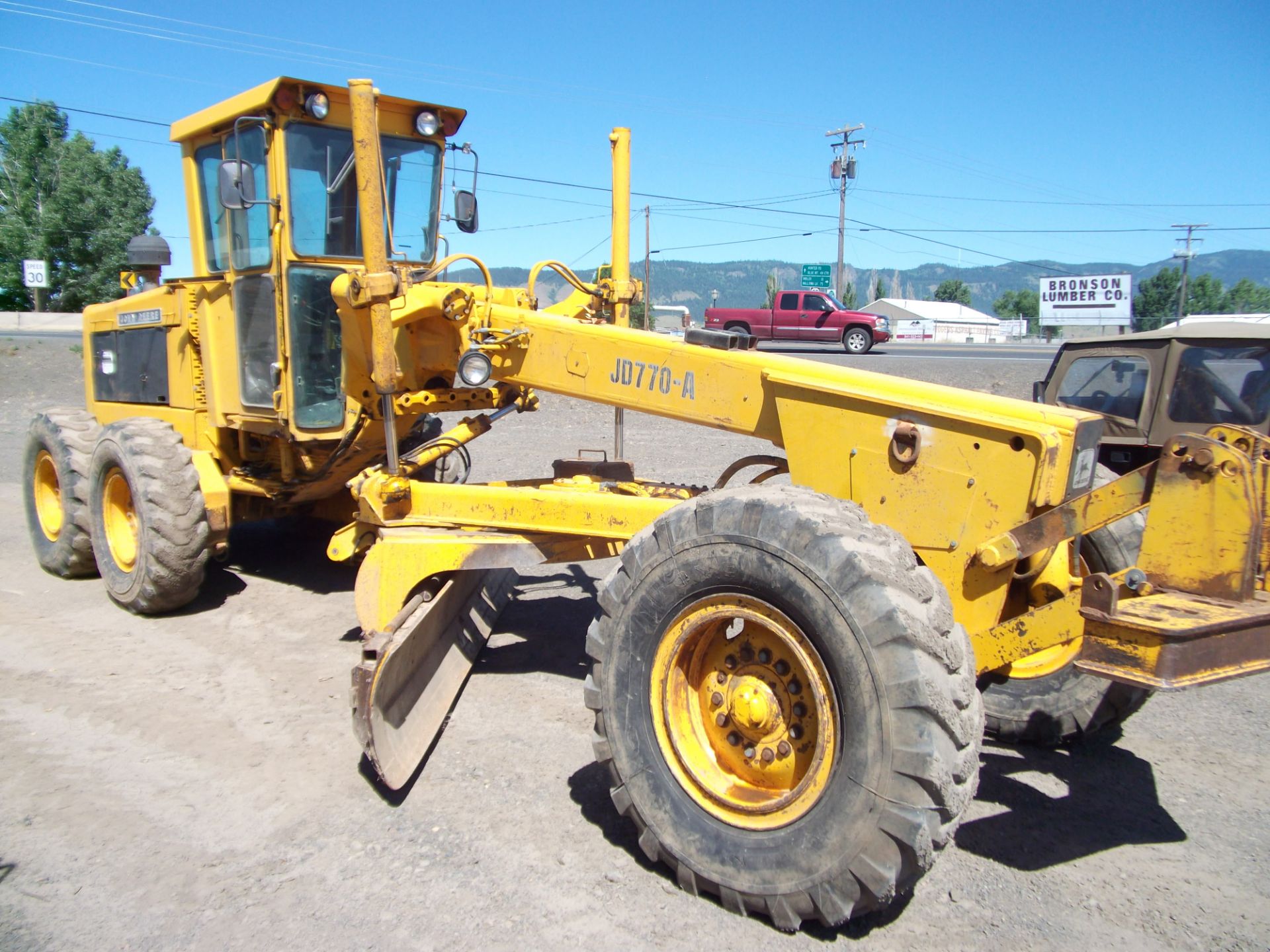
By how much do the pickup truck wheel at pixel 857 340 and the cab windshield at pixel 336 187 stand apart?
2093cm

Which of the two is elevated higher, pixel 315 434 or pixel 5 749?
pixel 315 434

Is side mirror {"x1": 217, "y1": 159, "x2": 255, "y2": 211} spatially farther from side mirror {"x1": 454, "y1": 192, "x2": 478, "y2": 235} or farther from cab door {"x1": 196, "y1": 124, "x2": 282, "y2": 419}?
side mirror {"x1": 454, "y1": 192, "x2": 478, "y2": 235}

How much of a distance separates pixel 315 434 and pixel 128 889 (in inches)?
118

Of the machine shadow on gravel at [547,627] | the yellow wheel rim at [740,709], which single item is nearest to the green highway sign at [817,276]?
the machine shadow on gravel at [547,627]

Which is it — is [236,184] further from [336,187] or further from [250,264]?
[250,264]

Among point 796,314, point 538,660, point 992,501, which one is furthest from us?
point 796,314

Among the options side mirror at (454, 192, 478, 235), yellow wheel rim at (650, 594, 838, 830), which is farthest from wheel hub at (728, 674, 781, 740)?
side mirror at (454, 192, 478, 235)

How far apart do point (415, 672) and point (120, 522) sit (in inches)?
130

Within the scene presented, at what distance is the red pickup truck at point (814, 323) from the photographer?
25.6m

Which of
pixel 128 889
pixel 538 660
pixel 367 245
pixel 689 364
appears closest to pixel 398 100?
pixel 367 245

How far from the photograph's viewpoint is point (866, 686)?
2686 millimetres

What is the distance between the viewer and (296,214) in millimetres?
5387

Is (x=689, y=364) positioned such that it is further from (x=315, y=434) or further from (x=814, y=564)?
(x=315, y=434)

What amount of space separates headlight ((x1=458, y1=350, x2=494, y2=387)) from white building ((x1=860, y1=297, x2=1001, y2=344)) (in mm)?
61419
